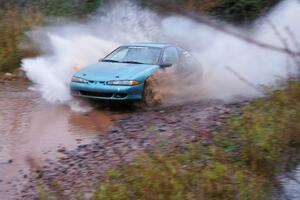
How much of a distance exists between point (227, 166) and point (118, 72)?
6222 millimetres

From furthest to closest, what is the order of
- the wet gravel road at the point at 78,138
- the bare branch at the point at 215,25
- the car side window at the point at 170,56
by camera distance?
the car side window at the point at 170,56 → the wet gravel road at the point at 78,138 → the bare branch at the point at 215,25

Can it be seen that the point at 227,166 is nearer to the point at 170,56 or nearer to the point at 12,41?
the point at 170,56

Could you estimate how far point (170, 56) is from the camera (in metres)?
11.3

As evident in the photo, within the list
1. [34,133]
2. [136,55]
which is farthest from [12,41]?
[34,133]

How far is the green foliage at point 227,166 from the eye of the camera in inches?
169

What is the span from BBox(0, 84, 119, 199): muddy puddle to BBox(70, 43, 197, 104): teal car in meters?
0.44

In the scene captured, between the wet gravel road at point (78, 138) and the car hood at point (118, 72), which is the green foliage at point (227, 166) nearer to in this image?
the wet gravel road at point (78, 138)

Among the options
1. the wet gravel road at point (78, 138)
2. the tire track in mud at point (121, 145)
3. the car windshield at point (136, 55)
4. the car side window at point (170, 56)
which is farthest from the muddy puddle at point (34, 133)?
the car side window at point (170, 56)

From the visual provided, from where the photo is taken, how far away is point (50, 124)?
9070mm

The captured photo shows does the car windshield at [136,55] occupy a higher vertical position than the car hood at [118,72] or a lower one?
higher

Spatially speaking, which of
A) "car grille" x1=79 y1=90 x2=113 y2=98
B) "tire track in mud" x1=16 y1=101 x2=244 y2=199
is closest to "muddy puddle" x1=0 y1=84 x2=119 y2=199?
"tire track in mud" x1=16 y1=101 x2=244 y2=199

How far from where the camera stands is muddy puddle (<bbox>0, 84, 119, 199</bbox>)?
6383 millimetres

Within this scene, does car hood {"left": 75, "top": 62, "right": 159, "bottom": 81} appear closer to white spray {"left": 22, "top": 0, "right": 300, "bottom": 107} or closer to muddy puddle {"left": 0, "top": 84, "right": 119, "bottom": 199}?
muddy puddle {"left": 0, "top": 84, "right": 119, "bottom": 199}

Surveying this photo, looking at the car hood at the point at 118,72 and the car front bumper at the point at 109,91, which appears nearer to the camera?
the car front bumper at the point at 109,91
